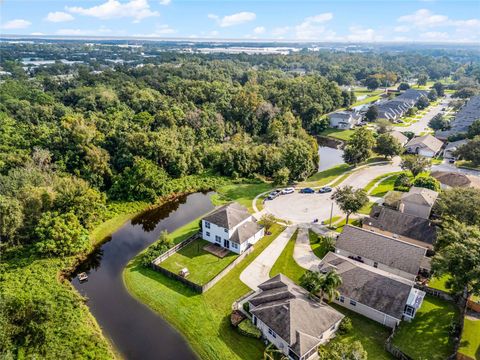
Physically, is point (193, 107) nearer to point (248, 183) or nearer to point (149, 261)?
point (248, 183)

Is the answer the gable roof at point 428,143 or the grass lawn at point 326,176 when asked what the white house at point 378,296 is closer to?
the grass lawn at point 326,176

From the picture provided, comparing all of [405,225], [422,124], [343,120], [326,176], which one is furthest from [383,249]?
[422,124]

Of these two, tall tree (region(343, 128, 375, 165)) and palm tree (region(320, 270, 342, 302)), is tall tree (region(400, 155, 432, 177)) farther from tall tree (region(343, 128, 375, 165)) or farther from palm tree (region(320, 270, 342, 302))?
palm tree (region(320, 270, 342, 302))

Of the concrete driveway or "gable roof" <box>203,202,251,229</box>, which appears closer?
"gable roof" <box>203,202,251,229</box>

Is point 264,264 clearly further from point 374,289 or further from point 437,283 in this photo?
point 437,283

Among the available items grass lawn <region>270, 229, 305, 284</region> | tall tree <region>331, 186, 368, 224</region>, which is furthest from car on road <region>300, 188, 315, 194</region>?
grass lawn <region>270, 229, 305, 284</region>

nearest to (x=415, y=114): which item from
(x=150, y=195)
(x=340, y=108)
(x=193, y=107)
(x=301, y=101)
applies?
(x=340, y=108)
